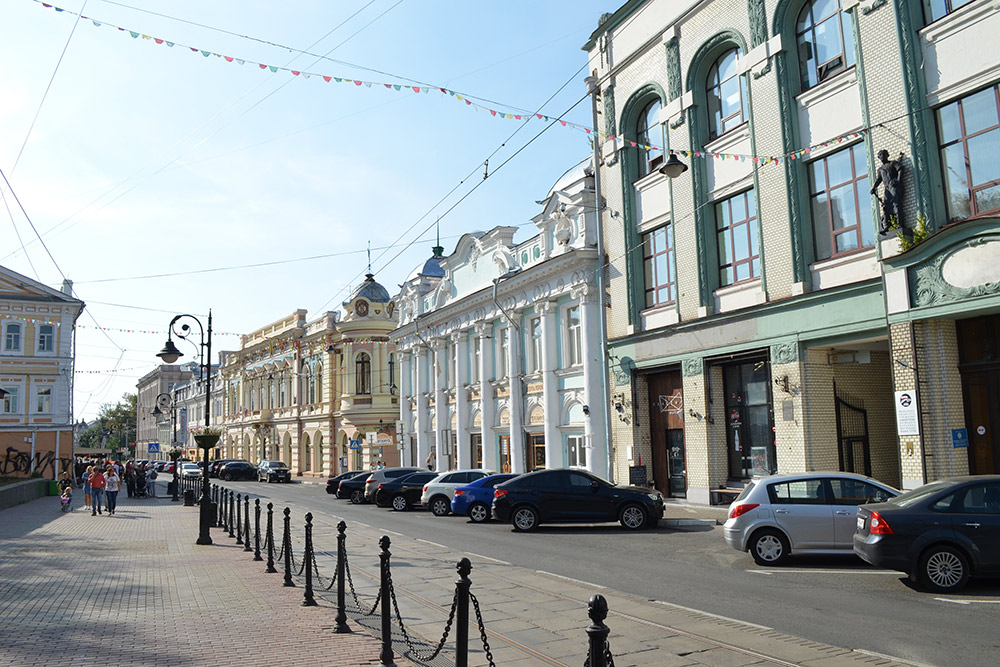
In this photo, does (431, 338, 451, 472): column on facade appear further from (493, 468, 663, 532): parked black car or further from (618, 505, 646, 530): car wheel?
(618, 505, 646, 530): car wheel

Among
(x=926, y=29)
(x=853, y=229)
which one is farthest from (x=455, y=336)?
(x=926, y=29)

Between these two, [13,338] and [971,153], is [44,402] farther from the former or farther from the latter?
[971,153]

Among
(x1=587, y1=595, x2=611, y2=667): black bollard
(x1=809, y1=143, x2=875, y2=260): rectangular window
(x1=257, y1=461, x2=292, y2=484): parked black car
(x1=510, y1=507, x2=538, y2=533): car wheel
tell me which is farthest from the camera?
(x1=257, y1=461, x2=292, y2=484): parked black car

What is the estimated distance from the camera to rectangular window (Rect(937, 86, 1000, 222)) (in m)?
15.4

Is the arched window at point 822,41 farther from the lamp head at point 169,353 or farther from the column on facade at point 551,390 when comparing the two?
the lamp head at point 169,353

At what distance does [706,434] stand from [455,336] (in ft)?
58.1

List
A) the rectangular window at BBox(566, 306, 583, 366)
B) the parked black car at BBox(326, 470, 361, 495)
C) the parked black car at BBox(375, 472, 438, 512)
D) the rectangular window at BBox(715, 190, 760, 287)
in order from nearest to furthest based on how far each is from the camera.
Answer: the rectangular window at BBox(715, 190, 760, 287)
the parked black car at BBox(375, 472, 438, 512)
the rectangular window at BBox(566, 306, 583, 366)
the parked black car at BBox(326, 470, 361, 495)

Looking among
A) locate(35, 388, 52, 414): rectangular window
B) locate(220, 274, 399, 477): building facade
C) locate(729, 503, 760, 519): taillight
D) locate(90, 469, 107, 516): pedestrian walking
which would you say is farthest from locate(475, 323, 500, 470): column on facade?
locate(35, 388, 52, 414): rectangular window

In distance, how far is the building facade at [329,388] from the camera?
170 ft

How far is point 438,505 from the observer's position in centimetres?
2520

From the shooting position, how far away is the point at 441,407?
39.8 metres

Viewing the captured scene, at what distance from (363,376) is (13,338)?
2067 centimetres

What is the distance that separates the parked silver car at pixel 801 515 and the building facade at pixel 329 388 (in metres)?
34.8

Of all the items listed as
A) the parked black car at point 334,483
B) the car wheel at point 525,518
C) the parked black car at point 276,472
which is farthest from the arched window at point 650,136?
the parked black car at point 276,472
